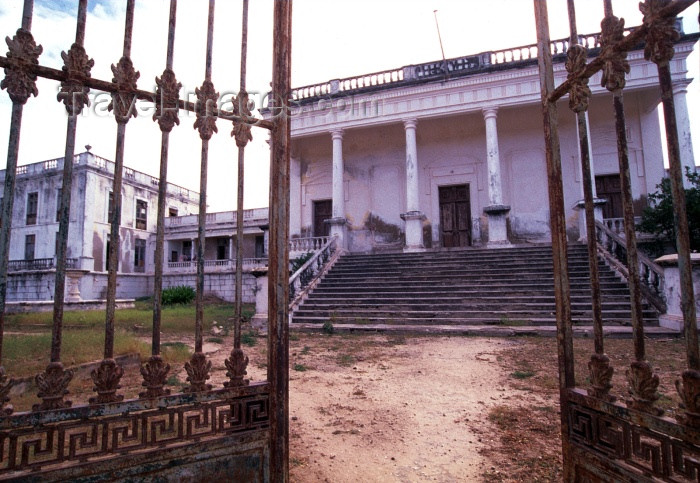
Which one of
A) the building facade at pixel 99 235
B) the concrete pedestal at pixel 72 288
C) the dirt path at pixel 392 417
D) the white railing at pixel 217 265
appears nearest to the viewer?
the dirt path at pixel 392 417

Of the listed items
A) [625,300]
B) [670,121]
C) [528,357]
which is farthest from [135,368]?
[625,300]

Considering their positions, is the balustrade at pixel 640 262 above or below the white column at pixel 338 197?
below

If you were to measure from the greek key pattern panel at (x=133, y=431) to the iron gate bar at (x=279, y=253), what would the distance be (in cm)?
9

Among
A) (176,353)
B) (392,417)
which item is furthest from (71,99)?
(176,353)

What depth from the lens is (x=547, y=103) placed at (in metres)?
1.83

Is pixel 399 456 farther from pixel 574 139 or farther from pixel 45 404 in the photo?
pixel 574 139

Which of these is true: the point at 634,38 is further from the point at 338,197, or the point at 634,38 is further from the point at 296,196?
the point at 296,196

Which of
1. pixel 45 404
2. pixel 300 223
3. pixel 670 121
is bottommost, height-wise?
pixel 45 404

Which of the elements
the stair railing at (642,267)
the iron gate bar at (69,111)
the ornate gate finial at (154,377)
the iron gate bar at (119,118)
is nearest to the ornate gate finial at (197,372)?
the ornate gate finial at (154,377)

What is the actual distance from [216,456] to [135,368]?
3.85 m

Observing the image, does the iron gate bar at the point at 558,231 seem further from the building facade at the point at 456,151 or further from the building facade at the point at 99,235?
the building facade at the point at 99,235

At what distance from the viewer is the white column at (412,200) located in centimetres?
1391

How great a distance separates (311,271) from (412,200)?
483cm

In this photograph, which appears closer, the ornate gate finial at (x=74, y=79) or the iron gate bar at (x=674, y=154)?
the iron gate bar at (x=674, y=154)
